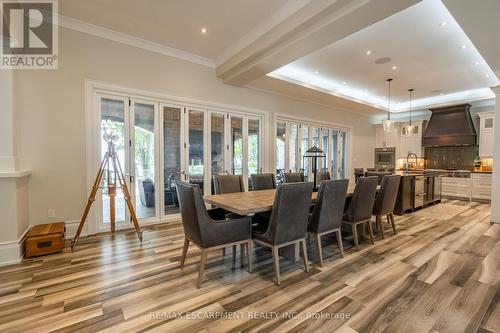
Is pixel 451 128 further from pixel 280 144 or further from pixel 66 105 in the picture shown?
pixel 66 105

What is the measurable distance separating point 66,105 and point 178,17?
6.93 feet

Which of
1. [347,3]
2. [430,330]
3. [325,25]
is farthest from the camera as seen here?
[325,25]

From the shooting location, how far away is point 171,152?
4449mm

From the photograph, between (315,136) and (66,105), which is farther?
(315,136)

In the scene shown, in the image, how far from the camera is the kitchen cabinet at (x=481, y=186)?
6328mm

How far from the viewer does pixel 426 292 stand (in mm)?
2172

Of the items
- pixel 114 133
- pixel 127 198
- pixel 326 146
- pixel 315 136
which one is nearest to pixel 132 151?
pixel 114 133

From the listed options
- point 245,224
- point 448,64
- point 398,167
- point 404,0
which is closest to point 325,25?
point 404,0

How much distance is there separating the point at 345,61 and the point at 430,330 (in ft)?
14.5

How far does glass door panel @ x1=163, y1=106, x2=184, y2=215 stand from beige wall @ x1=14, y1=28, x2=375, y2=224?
0.45 m

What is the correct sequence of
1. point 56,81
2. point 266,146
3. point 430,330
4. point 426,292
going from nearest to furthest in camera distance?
point 430,330
point 426,292
point 56,81
point 266,146

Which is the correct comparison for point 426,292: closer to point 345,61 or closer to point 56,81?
point 345,61

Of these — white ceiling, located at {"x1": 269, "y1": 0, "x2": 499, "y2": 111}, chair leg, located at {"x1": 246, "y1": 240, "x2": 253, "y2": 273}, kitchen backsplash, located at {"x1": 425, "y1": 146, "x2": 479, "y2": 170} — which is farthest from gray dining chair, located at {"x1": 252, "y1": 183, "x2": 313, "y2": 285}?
kitchen backsplash, located at {"x1": 425, "y1": 146, "x2": 479, "y2": 170}

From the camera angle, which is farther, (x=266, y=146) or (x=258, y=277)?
(x=266, y=146)
